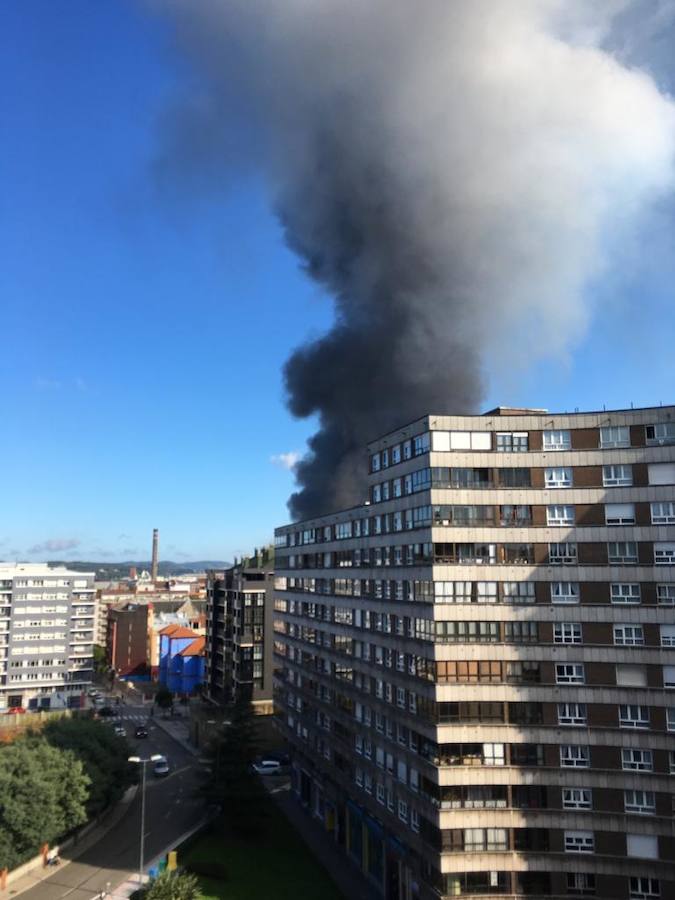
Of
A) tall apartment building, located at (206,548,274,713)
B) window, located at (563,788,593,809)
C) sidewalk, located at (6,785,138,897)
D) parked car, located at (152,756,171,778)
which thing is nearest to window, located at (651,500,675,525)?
window, located at (563,788,593,809)

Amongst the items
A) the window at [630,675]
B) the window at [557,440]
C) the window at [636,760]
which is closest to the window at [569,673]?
the window at [630,675]

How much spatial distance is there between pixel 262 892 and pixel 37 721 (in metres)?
49.7

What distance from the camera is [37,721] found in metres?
81.6

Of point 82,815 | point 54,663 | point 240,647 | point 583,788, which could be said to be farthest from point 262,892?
point 54,663

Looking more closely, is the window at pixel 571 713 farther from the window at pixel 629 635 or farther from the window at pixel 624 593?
the window at pixel 624 593

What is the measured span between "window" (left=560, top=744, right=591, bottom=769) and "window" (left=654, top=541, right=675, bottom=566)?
940 cm

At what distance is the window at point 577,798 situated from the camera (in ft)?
110

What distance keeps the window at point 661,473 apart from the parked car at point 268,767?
2095 inches

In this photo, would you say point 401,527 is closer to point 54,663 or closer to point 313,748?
point 313,748

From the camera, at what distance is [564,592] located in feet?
115

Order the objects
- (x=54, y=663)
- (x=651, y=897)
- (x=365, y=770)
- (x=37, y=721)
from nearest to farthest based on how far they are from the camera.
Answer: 1. (x=651, y=897)
2. (x=365, y=770)
3. (x=37, y=721)
4. (x=54, y=663)

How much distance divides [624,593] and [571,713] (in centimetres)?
621

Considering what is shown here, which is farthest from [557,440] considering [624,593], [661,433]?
[624,593]

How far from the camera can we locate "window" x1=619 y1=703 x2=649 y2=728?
33.2 metres
